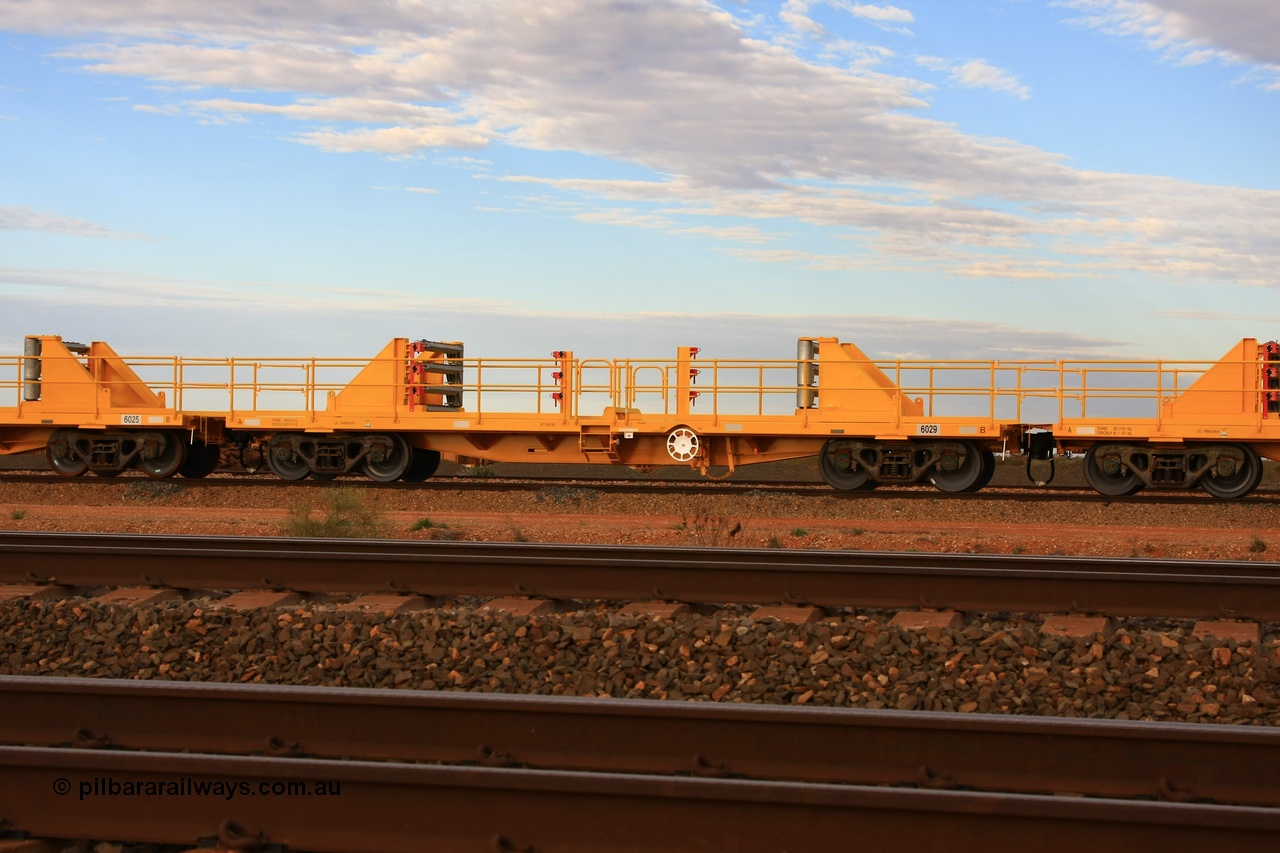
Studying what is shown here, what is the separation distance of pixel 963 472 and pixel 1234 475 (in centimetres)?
424

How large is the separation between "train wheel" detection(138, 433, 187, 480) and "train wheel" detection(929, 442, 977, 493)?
13810 millimetres

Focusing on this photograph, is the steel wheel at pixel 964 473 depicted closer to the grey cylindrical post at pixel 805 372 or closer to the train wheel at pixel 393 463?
the grey cylindrical post at pixel 805 372

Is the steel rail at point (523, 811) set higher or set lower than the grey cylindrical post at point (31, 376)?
lower

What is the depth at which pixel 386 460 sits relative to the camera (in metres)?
21.0

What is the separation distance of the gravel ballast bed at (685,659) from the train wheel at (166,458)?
46.8 feet

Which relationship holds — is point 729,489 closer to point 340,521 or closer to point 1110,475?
point 1110,475

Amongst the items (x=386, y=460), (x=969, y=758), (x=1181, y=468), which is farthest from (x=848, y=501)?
(x=969, y=758)

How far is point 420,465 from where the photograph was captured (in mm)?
A: 22000

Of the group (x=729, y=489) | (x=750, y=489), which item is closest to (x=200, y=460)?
(x=729, y=489)

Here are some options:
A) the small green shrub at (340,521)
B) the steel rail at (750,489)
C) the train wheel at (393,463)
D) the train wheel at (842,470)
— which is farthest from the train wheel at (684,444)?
the small green shrub at (340,521)

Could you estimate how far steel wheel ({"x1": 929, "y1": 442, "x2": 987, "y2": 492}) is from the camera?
1919 cm

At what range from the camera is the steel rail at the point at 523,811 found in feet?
13.3

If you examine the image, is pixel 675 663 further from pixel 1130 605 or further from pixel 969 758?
pixel 1130 605

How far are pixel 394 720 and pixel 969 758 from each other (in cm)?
262
